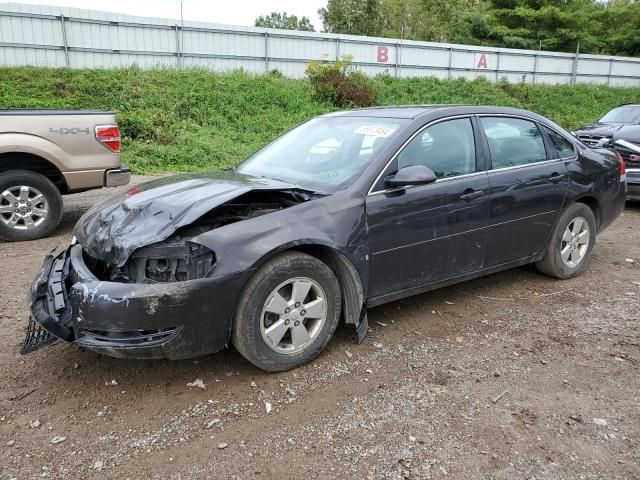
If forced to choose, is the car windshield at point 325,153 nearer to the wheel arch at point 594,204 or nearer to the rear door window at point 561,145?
the rear door window at point 561,145

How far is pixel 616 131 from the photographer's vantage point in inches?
363

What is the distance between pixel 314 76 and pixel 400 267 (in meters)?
16.8

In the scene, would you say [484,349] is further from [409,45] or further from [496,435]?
[409,45]

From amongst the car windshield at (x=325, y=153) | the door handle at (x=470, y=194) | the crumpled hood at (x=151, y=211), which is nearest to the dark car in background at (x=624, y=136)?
the door handle at (x=470, y=194)

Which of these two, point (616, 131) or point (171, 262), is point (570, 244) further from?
point (616, 131)

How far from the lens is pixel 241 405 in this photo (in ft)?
9.91

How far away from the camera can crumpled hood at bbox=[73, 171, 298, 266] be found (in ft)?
10.0

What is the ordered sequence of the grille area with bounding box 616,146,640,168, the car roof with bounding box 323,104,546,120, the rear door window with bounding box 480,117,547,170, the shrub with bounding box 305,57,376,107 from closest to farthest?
the car roof with bounding box 323,104,546,120 < the rear door window with bounding box 480,117,547,170 < the grille area with bounding box 616,146,640,168 < the shrub with bounding box 305,57,376,107

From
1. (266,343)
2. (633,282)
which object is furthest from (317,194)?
(633,282)

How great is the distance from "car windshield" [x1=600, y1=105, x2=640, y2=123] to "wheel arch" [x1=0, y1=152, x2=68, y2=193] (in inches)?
382

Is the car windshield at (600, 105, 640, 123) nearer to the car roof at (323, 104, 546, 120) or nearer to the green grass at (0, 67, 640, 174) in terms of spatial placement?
the car roof at (323, 104, 546, 120)

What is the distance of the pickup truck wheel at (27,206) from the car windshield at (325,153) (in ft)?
10.0

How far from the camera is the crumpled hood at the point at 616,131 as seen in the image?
884cm

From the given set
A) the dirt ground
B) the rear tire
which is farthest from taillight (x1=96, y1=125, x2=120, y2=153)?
the rear tire
